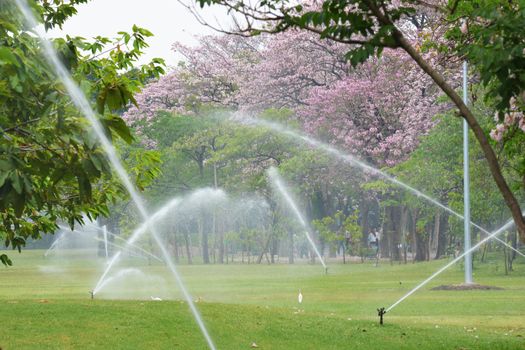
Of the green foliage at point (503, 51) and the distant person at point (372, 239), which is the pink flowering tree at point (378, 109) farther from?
the green foliage at point (503, 51)

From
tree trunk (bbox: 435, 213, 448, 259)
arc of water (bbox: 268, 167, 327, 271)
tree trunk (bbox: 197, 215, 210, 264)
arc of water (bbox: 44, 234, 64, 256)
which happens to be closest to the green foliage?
arc of water (bbox: 268, 167, 327, 271)

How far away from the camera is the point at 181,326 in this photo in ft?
52.3

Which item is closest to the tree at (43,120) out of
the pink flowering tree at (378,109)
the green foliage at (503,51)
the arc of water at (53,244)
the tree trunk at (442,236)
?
the green foliage at (503,51)

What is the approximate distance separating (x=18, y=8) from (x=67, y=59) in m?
0.77

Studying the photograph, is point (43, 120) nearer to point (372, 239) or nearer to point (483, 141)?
point (483, 141)

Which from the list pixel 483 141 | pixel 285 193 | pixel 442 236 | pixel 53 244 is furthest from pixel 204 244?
pixel 483 141

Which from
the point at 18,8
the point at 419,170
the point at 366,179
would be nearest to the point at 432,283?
the point at 419,170

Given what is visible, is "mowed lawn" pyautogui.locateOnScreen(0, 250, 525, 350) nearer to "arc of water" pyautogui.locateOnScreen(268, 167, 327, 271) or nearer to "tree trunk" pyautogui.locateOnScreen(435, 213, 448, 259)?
"tree trunk" pyautogui.locateOnScreen(435, 213, 448, 259)

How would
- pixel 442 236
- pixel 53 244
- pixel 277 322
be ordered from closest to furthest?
1. pixel 277 322
2. pixel 442 236
3. pixel 53 244

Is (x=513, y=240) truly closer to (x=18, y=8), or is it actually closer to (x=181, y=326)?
(x=181, y=326)

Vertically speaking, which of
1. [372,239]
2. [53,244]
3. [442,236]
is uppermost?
[53,244]

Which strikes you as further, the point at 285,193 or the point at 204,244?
the point at 204,244

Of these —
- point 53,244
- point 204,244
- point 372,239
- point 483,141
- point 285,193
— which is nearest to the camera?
point 483,141

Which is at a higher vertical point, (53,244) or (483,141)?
(53,244)
